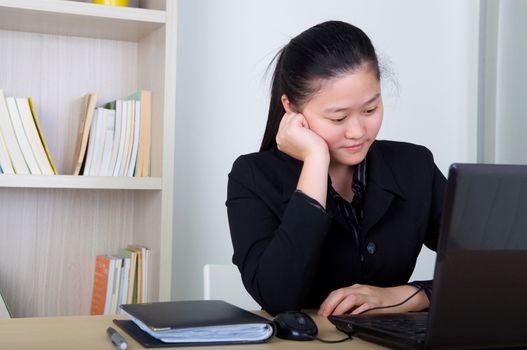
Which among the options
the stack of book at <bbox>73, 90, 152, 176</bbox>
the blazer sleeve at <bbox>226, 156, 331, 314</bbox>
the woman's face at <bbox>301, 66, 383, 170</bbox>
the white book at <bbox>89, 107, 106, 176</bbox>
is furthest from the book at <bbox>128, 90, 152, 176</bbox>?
the woman's face at <bbox>301, 66, 383, 170</bbox>

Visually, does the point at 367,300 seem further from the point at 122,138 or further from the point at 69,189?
the point at 69,189

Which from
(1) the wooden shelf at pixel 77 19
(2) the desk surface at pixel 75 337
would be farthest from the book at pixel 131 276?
(2) the desk surface at pixel 75 337

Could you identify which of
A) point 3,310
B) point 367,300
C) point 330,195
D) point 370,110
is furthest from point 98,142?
point 367,300

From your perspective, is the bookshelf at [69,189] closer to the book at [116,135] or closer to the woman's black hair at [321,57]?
the book at [116,135]

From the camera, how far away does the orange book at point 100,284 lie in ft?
7.92

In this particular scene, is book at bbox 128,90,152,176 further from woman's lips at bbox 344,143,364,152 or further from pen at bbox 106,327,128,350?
pen at bbox 106,327,128,350

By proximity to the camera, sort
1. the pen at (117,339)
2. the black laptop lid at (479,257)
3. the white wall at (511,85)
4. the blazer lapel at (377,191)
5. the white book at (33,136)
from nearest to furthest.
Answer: the black laptop lid at (479,257) → the pen at (117,339) → the blazer lapel at (377,191) → the white book at (33,136) → the white wall at (511,85)

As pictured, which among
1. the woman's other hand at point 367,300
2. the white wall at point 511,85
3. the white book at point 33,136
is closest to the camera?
the woman's other hand at point 367,300

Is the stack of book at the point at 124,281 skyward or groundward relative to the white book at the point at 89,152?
groundward

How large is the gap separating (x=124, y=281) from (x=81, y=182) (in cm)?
38

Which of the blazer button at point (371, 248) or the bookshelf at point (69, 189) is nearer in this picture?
the blazer button at point (371, 248)

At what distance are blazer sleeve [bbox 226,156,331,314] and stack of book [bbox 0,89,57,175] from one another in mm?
880

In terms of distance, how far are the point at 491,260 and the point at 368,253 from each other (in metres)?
0.71

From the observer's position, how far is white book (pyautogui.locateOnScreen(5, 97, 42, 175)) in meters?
2.26
